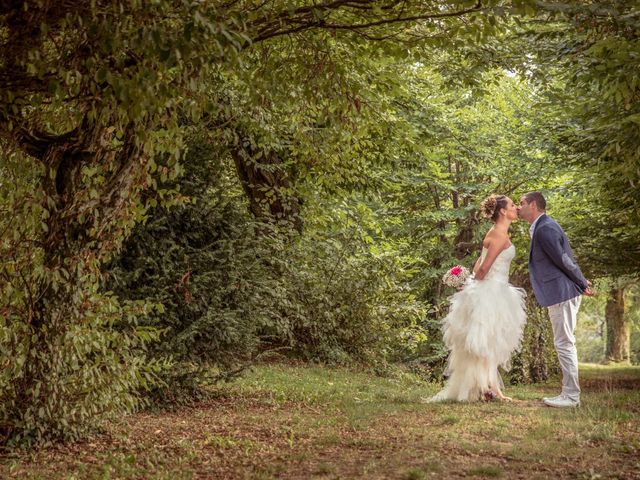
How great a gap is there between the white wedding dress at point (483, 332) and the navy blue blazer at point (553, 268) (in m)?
0.58

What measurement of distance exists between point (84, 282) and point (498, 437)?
3989 millimetres

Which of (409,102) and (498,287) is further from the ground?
(409,102)

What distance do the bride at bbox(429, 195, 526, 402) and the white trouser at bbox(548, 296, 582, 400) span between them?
71cm

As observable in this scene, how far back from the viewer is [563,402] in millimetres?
8070

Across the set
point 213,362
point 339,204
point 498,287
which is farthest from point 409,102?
point 213,362

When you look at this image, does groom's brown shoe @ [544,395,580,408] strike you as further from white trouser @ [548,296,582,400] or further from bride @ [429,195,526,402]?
bride @ [429,195,526,402]

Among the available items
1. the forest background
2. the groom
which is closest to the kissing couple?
the groom

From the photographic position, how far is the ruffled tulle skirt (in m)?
8.65

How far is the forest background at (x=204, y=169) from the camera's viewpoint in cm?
546

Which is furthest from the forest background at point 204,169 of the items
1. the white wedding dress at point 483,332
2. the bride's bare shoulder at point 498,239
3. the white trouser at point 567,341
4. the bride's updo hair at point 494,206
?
the white wedding dress at point 483,332

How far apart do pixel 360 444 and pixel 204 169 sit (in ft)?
14.1

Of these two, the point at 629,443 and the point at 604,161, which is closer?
the point at 629,443

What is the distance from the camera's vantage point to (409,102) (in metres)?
16.3

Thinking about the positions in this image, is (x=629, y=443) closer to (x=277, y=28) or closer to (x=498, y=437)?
(x=498, y=437)
